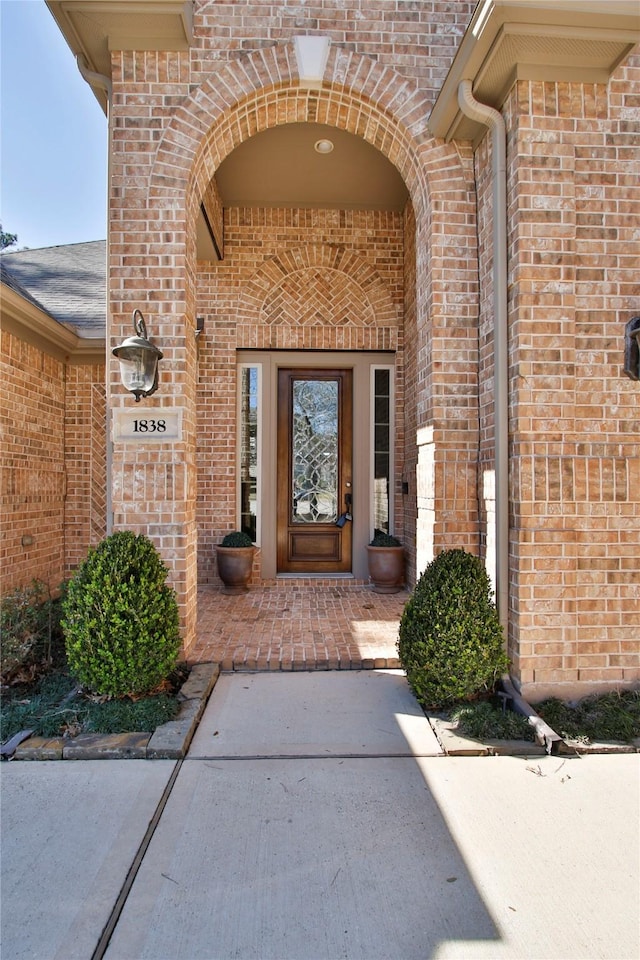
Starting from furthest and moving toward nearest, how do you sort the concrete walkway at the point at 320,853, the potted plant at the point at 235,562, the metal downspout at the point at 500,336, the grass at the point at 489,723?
1. the potted plant at the point at 235,562
2. the metal downspout at the point at 500,336
3. the grass at the point at 489,723
4. the concrete walkway at the point at 320,853

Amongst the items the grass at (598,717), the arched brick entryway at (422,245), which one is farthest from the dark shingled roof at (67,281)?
the grass at (598,717)

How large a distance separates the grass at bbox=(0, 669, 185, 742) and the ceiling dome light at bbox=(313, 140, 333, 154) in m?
4.60

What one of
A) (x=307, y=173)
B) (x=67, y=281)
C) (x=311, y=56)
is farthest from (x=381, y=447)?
(x=67, y=281)

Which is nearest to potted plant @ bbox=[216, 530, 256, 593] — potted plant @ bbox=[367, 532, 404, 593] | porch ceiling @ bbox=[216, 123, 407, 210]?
potted plant @ bbox=[367, 532, 404, 593]

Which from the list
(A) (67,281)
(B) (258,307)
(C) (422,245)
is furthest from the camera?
(A) (67,281)

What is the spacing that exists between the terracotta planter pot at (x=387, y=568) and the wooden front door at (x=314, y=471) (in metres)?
0.53

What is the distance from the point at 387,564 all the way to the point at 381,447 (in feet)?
4.55

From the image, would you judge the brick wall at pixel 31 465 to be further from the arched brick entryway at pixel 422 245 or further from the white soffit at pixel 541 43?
the white soffit at pixel 541 43

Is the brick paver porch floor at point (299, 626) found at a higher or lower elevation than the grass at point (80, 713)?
higher

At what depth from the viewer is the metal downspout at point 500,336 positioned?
3.18 meters

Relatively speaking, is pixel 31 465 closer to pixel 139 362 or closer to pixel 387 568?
pixel 139 362

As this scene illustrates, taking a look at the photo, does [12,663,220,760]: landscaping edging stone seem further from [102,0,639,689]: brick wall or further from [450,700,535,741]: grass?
[450,700,535,741]: grass

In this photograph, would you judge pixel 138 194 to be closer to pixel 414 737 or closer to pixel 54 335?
pixel 54 335

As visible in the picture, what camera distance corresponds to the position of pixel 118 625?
284 centimetres
